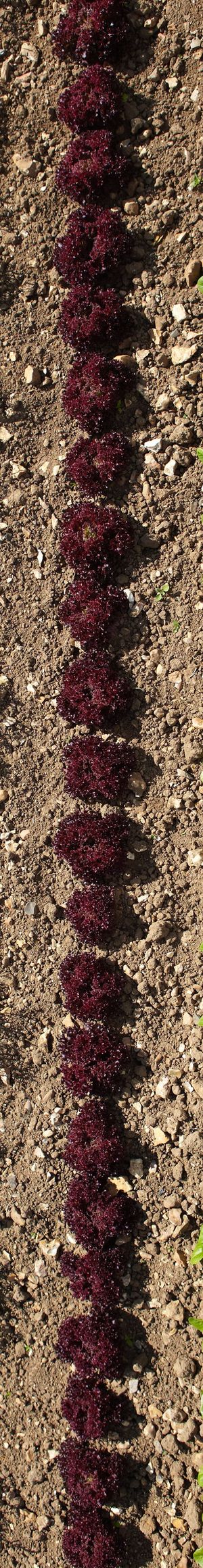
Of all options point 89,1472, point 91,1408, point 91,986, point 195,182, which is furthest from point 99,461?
point 89,1472

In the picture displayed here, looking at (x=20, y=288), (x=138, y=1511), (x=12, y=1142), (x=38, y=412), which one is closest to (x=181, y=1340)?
(x=138, y=1511)

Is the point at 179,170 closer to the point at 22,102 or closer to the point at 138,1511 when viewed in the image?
the point at 22,102

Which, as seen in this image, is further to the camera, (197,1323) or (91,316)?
Result: (91,316)

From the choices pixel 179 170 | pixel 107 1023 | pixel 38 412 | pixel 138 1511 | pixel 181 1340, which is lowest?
pixel 138 1511

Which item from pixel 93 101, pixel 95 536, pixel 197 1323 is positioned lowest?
pixel 197 1323

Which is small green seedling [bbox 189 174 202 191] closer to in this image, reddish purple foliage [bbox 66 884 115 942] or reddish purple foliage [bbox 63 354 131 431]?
reddish purple foliage [bbox 63 354 131 431]

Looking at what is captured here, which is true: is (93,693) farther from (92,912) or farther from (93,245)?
(93,245)

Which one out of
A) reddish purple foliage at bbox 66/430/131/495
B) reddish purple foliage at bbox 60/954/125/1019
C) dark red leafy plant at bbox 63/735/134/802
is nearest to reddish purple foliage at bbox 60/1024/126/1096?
reddish purple foliage at bbox 60/954/125/1019

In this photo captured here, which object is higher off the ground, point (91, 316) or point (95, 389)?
point (91, 316)
